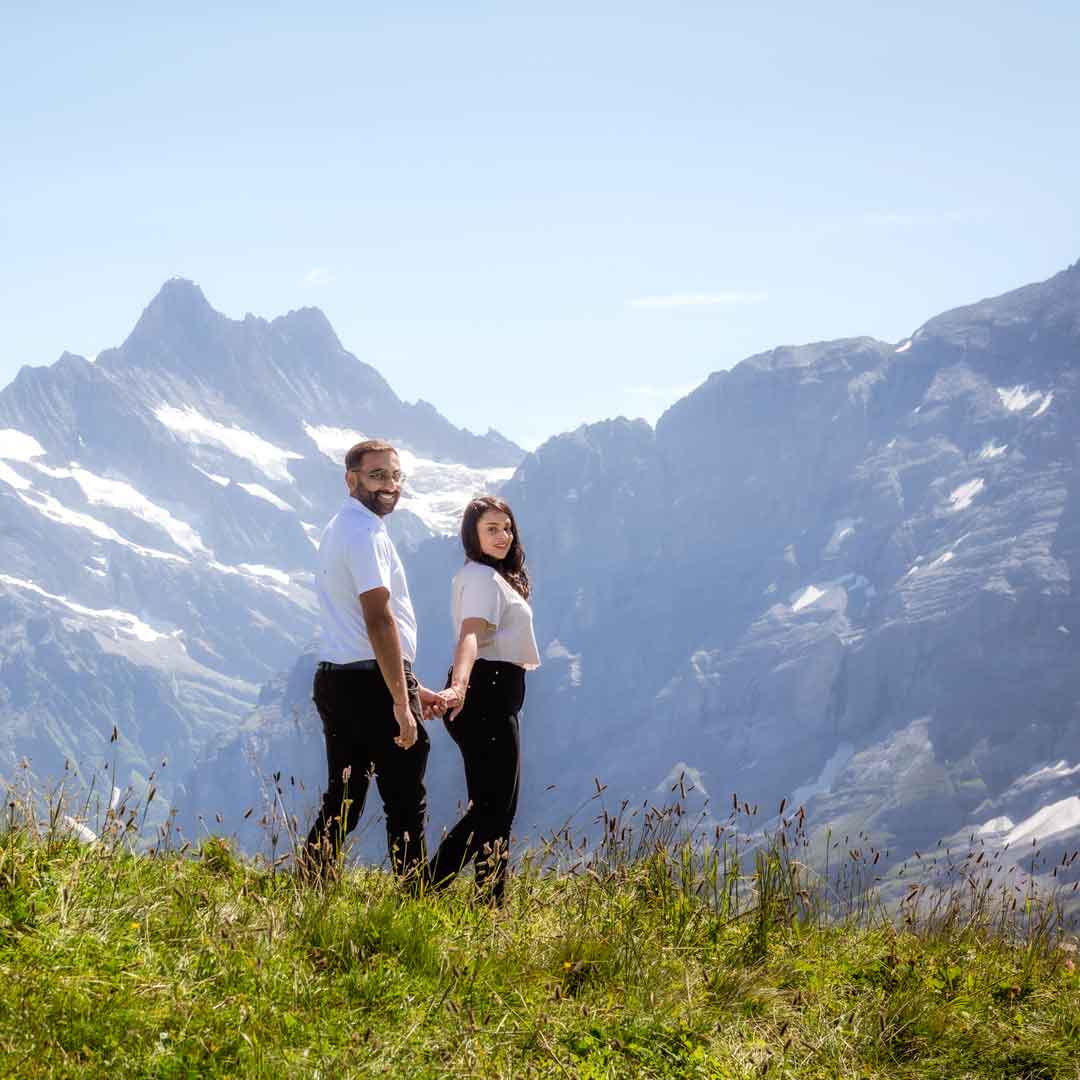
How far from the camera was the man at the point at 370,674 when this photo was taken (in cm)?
687

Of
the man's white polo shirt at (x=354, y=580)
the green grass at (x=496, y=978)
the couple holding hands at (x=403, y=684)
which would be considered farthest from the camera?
the man's white polo shirt at (x=354, y=580)

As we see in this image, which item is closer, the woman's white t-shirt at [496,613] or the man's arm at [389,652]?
the man's arm at [389,652]

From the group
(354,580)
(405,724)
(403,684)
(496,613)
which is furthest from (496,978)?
(496,613)

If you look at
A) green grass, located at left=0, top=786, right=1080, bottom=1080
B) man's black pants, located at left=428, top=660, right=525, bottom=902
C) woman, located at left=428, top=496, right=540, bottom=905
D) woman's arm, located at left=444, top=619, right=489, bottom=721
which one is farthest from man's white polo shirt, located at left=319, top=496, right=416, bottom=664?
green grass, located at left=0, top=786, right=1080, bottom=1080

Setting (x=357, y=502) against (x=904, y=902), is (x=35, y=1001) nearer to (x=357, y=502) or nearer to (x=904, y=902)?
(x=357, y=502)

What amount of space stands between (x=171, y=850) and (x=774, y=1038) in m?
3.38

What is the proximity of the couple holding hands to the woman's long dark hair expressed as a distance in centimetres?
2

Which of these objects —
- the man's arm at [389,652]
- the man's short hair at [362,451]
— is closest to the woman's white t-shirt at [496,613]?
the man's arm at [389,652]

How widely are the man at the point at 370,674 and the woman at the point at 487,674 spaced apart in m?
0.30

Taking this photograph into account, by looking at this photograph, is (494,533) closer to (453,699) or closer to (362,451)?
(362,451)

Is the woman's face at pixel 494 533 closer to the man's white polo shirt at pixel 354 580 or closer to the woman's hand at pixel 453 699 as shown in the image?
the man's white polo shirt at pixel 354 580

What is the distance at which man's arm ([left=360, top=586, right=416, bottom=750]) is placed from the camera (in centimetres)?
679

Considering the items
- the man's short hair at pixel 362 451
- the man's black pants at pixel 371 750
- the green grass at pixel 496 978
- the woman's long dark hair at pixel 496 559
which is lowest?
the green grass at pixel 496 978

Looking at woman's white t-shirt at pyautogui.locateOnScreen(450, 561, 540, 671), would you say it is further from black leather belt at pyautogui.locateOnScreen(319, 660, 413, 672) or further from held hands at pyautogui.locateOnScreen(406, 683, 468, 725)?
black leather belt at pyautogui.locateOnScreen(319, 660, 413, 672)
